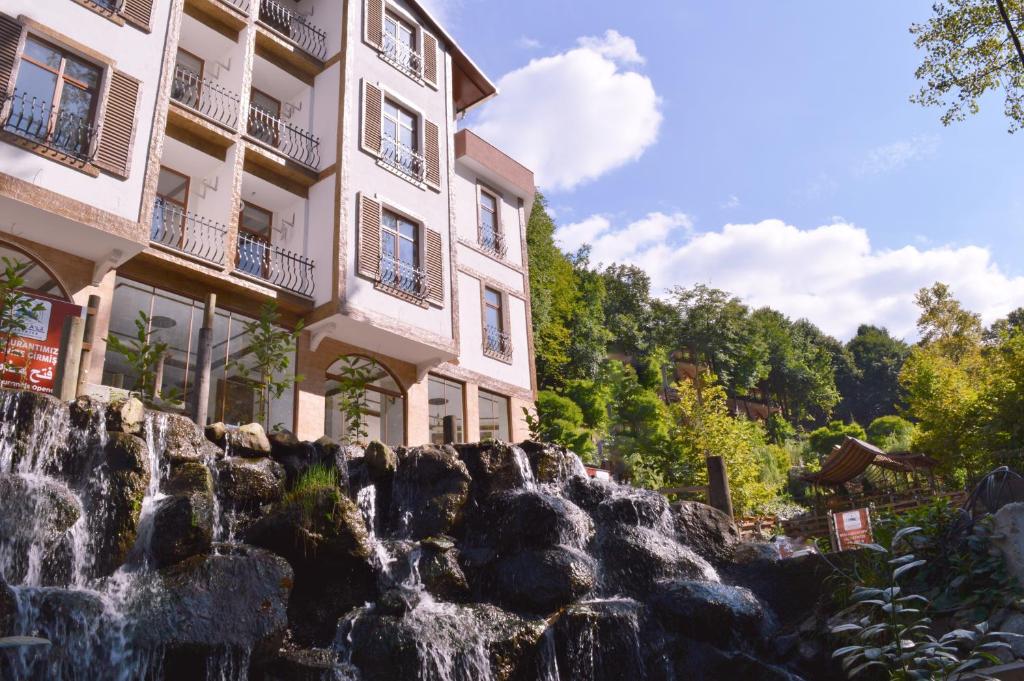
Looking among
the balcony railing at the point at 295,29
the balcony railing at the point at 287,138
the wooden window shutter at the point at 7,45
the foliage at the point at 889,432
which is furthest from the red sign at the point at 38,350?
the foliage at the point at 889,432

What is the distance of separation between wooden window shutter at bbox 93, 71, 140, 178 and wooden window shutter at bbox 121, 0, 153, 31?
1.37 m

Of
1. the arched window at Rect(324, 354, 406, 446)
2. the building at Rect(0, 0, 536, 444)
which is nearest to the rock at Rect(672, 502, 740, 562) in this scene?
the building at Rect(0, 0, 536, 444)

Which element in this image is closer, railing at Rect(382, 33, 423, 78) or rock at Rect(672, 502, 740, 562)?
rock at Rect(672, 502, 740, 562)

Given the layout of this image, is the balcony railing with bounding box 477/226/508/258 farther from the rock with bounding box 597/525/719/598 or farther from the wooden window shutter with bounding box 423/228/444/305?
the rock with bounding box 597/525/719/598

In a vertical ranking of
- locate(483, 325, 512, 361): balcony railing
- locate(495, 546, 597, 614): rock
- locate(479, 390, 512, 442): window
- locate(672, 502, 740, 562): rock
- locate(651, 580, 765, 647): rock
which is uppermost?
locate(483, 325, 512, 361): balcony railing

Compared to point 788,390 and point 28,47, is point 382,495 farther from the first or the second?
point 788,390

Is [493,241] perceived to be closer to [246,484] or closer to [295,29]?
[295,29]

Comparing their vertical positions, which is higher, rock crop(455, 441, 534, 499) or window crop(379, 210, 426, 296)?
window crop(379, 210, 426, 296)

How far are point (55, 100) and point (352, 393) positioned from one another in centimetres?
770

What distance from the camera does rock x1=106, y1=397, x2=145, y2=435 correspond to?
1063cm

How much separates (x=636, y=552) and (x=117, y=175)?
11375 mm

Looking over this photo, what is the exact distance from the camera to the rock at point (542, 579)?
10586 millimetres

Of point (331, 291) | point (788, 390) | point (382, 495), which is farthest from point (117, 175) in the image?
point (788, 390)

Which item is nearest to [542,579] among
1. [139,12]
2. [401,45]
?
[139,12]
